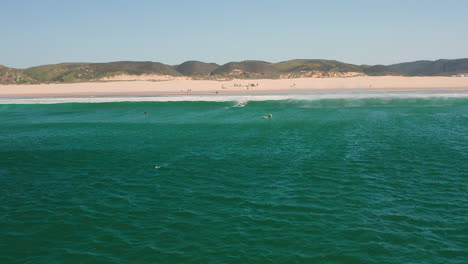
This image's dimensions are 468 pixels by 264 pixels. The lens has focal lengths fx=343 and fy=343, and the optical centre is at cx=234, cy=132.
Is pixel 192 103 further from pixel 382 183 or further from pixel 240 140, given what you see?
pixel 382 183

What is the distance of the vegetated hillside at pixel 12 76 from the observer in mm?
135750

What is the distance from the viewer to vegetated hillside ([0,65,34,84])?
13575 cm

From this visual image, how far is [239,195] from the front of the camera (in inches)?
797

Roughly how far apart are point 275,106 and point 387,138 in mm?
32548

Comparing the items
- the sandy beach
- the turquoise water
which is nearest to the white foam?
the sandy beach

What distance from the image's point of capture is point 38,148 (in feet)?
114

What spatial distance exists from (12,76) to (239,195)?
511ft

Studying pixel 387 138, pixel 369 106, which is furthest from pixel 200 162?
pixel 369 106

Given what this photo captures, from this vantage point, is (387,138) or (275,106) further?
(275,106)

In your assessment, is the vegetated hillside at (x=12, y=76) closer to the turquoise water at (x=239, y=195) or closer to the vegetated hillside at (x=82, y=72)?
the vegetated hillside at (x=82, y=72)

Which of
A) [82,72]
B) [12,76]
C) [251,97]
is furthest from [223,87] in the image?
[12,76]

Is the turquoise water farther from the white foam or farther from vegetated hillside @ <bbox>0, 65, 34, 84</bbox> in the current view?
vegetated hillside @ <bbox>0, 65, 34, 84</bbox>

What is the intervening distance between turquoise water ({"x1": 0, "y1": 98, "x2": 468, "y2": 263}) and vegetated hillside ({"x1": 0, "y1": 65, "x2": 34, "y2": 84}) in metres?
111

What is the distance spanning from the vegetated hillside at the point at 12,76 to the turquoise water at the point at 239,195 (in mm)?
110690
